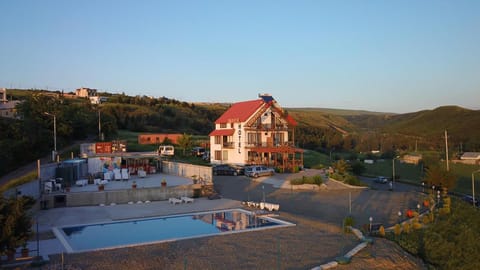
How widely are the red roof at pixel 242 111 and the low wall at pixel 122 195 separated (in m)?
18.5

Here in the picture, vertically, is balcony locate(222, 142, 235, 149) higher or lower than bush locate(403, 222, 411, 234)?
higher

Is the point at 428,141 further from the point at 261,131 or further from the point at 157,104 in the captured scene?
the point at 261,131

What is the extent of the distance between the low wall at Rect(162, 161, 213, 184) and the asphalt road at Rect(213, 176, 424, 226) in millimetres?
1697

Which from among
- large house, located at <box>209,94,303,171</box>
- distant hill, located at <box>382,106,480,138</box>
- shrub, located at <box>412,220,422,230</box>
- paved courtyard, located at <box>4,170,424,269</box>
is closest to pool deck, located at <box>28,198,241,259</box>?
paved courtyard, located at <box>4,170,424,269</box>

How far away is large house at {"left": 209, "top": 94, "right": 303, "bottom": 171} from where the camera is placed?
131 ft

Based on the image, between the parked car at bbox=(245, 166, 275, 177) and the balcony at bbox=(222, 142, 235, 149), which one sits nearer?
the parked car at bbox=(245, 166, 275, 177)

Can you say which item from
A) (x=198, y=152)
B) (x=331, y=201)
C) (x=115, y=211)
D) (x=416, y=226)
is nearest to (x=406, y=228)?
(x=416, y=226)

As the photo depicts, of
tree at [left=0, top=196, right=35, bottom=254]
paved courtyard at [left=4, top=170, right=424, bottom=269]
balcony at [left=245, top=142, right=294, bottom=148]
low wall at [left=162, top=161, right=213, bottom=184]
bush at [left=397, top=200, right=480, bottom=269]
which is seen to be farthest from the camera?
balcony at [left=245, top=142, right=294, bottom=148]

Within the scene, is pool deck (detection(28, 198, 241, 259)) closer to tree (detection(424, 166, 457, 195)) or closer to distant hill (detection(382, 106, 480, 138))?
tree (detection(424, 166, 457, 195))

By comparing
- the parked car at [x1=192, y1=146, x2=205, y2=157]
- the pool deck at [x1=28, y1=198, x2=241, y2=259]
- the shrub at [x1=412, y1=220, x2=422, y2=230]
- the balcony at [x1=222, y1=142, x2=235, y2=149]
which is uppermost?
the balcony at [x1=222, y1=142, x2=235, y2=149]

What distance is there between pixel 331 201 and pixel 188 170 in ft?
32.3

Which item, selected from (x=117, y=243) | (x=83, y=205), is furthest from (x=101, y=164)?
(x=117, y=243)

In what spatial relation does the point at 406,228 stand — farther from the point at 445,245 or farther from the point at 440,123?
the point at 440,123

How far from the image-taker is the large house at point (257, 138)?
40.1 metres
